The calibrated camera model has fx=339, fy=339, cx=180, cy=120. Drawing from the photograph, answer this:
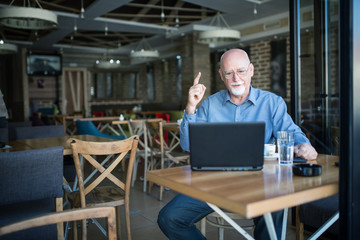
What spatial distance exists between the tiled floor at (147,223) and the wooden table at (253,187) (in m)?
1.49

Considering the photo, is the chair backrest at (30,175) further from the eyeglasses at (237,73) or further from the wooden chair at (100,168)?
the eyeglasses at (237,73)

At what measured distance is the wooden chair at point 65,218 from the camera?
94 cm

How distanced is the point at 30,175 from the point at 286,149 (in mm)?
1441

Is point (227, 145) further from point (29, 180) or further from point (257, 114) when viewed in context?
point (29, 180)

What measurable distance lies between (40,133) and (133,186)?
55.4 inches

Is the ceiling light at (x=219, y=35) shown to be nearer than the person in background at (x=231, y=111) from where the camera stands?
No

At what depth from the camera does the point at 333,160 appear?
5.76 ft

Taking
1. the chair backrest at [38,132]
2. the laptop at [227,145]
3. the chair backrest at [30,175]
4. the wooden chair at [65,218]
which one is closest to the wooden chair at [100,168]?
the chair backrest at [30,175]

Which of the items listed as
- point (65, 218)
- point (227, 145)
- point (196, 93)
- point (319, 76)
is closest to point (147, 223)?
point (196, 93)

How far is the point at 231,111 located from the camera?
7.20 ft

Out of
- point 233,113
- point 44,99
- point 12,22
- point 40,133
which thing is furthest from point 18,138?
point 44,99

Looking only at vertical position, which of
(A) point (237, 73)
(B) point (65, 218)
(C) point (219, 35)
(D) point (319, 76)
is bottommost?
(B) point (65, 218)

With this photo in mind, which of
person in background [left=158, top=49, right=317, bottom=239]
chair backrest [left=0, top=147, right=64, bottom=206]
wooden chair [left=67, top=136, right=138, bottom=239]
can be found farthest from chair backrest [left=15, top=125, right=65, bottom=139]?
person in background [left=158, top=49, right=317, bottom=239]

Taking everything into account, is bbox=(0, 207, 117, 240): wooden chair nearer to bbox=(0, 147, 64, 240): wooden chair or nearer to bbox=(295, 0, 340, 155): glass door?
bbox=(0, 147, 64, 240): wooden chair
